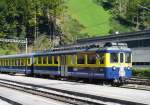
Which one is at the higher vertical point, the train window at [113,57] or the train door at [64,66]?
the train window at [113,57]

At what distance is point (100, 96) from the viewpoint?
803 inches

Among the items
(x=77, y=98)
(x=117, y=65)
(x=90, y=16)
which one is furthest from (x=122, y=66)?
(x=90, y=16)

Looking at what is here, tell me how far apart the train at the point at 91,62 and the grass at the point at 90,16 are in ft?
265

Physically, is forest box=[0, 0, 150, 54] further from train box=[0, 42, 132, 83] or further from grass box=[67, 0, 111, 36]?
train box=[0, 42, 132, 83]

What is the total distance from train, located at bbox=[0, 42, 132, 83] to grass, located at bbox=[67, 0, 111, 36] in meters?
80.7

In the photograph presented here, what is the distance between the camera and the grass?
124550mm

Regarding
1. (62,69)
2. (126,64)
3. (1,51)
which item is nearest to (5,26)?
(1,51)

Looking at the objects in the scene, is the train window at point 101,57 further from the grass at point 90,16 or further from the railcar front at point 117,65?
the grass at point 90,16

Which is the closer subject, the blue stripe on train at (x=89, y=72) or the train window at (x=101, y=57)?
the blue stripe on train at (x=89, y=72)

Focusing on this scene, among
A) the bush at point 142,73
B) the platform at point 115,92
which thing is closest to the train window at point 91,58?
the platform at point 115,92

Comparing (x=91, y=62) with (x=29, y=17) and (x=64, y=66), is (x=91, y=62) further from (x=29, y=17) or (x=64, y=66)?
(x=29, y=17)

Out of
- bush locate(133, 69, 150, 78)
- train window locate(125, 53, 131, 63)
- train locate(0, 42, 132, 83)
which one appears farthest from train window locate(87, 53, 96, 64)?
bush locate(133, 69, 150, 78)

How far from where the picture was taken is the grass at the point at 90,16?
125 meters

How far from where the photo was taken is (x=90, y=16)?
13275 centimetres
